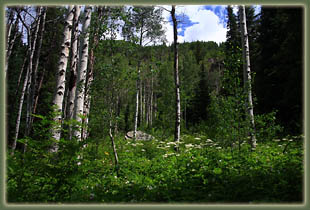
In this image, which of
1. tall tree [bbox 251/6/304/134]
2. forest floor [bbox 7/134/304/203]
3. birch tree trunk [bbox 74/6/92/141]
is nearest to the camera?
forest floor [bbox 7/134/304/203]

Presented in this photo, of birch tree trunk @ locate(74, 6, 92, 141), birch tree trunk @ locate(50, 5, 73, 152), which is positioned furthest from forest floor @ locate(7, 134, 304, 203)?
birch tree trunk @ locate(74, 6, 92, 141)

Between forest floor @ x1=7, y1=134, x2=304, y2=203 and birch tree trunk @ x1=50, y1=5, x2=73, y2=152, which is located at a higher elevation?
birch tree trunk @ x1=50, y1=5, x2=73, y2=152

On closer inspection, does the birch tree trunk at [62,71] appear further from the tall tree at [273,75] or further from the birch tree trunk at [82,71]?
the tall tree at [273,75]

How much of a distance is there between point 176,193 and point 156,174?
116 centimetres

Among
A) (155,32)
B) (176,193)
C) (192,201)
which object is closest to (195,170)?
(176,193)

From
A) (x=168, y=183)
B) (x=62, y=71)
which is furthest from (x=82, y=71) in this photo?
(x=168, y=183)

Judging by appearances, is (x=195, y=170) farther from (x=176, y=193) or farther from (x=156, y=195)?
(x=156, y=195)

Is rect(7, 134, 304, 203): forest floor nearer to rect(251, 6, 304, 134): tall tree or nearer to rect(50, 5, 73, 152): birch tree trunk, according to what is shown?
rect(251, 6, 304, 134): tall tree

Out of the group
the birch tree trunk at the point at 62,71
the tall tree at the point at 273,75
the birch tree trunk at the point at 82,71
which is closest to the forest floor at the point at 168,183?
the tall tree at the point at 273,75

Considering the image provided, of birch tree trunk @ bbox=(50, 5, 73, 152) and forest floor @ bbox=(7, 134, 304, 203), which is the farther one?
birch tree trunk @ bbox=(50, 5, 73, 152)

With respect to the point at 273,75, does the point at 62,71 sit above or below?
below

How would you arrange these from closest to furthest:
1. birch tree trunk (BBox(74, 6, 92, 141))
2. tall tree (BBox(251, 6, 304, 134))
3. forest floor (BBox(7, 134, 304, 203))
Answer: forest floor (BBox(7, 134, 304, 203))
birch tree trunk (BBox(74, 6, 92, 141))
tall tree (BBox(251, 6, 304, 134))

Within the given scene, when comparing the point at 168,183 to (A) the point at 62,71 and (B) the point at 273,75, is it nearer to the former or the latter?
(A) the point at 62,71

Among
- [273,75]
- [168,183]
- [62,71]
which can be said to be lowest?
[168,183]
